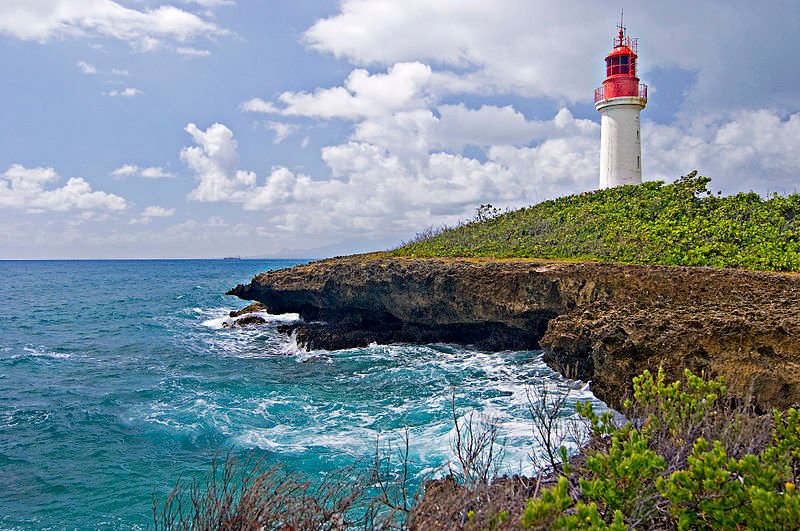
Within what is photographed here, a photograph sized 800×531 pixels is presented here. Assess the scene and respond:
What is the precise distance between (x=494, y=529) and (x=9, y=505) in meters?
9.33

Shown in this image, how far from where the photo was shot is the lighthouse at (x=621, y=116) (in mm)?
29828

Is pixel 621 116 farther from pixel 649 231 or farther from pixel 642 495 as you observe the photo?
pixel 642 495

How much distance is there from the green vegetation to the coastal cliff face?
112 cm

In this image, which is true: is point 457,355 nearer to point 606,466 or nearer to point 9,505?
point 9,505

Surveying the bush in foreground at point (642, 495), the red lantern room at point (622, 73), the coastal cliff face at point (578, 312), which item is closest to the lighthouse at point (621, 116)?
the red lantern room at point (622, 73)

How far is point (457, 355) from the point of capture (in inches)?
754

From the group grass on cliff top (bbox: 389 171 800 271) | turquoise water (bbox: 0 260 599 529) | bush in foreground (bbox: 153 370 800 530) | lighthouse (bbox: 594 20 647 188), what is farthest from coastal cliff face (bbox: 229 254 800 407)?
lighthouse (bbox: 594 20 647 188)

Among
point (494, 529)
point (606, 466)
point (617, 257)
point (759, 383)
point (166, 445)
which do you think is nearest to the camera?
point (494, 529)

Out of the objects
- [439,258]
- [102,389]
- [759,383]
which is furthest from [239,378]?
[759,383]

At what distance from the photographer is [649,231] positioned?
69.9 ft

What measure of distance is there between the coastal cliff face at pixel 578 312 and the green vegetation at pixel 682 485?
3.66 feet

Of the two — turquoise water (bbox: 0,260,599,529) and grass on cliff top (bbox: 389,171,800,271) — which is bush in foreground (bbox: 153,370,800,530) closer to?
turquoise water (bbox: 0,260,599,529)

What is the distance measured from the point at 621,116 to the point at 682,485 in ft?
95.7

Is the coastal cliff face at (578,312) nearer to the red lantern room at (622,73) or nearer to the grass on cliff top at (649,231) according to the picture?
the grass on cliff top at (649,231)
